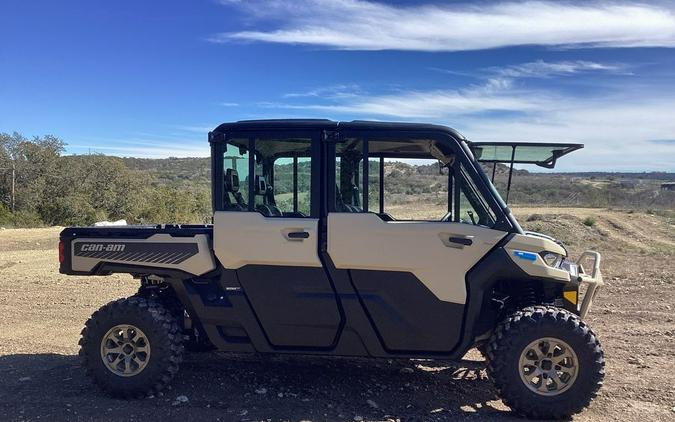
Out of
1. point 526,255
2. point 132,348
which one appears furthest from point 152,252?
point 526,255

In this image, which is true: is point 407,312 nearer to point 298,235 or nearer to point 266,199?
point 298,235

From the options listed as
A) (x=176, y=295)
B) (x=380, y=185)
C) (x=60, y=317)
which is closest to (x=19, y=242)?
(x=60, y=317)

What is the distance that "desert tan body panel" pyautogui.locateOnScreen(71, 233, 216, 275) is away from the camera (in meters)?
5.03

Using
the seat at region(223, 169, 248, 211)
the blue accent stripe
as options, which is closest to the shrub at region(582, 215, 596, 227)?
the blue accent stripe

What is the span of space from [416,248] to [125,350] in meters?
2.71

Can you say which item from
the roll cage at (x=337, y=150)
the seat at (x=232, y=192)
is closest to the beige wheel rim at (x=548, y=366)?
the roll cage at (x=337, y=150)

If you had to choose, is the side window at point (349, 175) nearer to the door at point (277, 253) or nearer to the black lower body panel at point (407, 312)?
the door at point (277, 253)

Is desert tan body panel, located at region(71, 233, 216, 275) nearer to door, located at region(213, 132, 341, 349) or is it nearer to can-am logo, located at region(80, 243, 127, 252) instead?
can-am logo, located at region(80, 243, 127, 252)

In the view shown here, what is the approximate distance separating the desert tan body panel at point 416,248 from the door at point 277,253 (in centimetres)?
27

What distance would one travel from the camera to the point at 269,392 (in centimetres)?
512

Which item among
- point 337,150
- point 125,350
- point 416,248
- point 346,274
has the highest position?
point 337,150

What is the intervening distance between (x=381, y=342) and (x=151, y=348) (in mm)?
1990

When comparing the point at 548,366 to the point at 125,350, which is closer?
the point at 548,366

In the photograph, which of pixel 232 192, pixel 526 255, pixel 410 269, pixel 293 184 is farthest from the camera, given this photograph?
pixel 293 184
